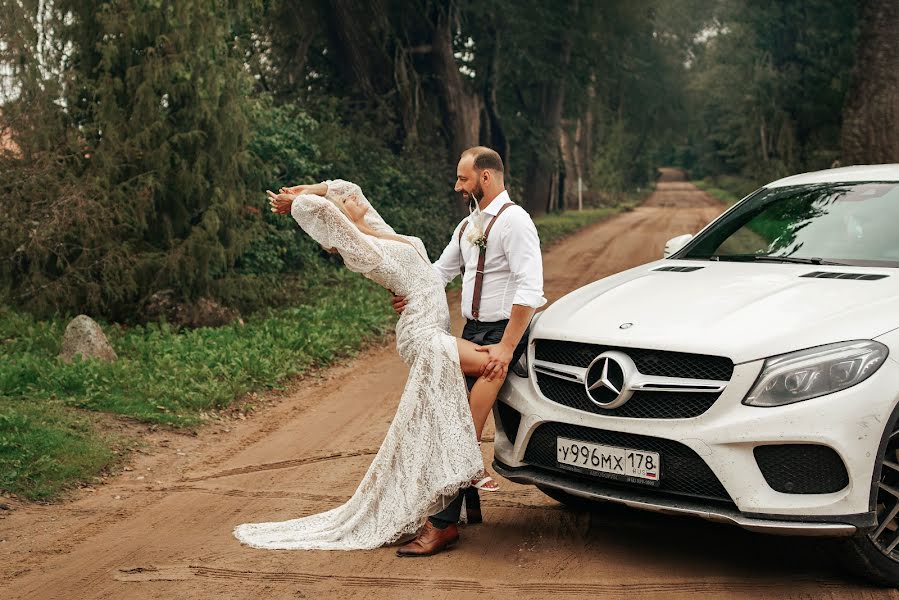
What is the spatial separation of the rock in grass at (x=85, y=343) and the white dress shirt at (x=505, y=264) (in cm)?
523

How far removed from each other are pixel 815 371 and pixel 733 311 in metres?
Result: 0.52

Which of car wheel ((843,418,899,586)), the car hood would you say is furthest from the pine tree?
car wheel ((843,418,899,586))

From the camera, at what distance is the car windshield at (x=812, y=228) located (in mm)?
5266

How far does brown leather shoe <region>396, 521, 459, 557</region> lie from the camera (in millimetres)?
4902

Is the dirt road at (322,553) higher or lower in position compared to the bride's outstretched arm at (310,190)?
lower

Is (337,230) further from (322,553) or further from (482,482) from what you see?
(322,553)

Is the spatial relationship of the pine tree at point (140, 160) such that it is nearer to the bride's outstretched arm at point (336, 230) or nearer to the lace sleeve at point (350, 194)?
the lace sleeve at point (350, 194)

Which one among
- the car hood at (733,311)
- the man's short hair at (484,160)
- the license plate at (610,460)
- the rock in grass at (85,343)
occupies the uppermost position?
the man's short hair at (484,160)

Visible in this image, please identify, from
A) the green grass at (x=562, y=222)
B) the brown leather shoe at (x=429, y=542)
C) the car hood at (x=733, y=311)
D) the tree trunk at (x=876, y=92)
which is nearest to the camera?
the car hood at (x=733, y=311)

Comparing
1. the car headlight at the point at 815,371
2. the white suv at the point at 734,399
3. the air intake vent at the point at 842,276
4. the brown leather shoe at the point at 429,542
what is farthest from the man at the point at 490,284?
the air intake vent at the point at 842,276

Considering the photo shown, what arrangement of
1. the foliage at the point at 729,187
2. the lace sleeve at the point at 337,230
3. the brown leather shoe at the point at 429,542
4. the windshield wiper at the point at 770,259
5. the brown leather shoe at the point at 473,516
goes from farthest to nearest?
the foliage at the point at 729,187 < the brown leather shoe at the point at 473,516 < the windshield wiper at the point at 770,259 < the lace sleeve at the point at 337,230 < the brown leather shoe at the point at 429,542

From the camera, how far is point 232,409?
855 cm

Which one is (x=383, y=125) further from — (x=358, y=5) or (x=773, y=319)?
(x=773, y=319)

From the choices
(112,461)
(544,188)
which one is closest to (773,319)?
(112,461)
